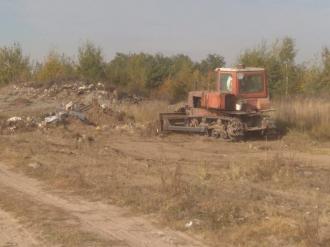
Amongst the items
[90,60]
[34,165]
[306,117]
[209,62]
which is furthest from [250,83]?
Answer: [209,62]

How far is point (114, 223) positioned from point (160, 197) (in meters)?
1.50

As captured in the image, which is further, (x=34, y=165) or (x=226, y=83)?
(x=226, y=83)

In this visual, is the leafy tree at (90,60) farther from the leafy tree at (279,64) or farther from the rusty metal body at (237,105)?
the rusty metal body at (237,105)

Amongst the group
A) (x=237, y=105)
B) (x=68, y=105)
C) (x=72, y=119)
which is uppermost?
(x=237, y=105)

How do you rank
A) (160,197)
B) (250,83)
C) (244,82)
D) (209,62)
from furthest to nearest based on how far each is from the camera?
(209,62) < (250,83) < (244,82) < (160,197)

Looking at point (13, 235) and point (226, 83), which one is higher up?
point (226, 83)

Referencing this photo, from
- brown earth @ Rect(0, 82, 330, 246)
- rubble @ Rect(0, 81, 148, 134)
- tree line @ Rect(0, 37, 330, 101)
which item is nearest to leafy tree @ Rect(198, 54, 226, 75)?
tree line @ Rect(0, 37, 330, 101)

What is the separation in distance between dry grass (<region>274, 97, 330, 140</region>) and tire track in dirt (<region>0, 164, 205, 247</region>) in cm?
1338

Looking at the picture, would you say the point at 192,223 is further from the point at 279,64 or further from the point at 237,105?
the point at 279,64

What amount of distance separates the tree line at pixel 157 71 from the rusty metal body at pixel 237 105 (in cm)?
330

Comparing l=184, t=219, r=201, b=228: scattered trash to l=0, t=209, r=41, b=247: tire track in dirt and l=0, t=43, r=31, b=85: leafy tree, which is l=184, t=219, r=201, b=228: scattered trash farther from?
l=0, t=43, r=31, b=85: leafy tree

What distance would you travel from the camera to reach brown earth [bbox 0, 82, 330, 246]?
8.44 m

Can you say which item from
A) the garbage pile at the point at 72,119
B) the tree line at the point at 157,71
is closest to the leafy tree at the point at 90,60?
the tree line at the point at 157,71

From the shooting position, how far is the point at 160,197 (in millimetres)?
10742
